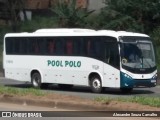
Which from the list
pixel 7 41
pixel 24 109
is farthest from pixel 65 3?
pixel 24 109

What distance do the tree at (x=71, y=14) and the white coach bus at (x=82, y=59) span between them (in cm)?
1498

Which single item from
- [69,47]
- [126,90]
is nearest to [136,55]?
[126,90]

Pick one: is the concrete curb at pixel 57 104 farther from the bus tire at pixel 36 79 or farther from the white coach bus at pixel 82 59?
the bus tire at pixel 36 79

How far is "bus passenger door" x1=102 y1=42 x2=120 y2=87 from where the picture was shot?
27.1m

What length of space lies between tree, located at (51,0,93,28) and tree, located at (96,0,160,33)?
2.02m

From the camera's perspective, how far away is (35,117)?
1630 centimetres

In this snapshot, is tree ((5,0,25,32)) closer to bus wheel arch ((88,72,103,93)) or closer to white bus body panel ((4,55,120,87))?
white bus body panel ((4,55,120,87))

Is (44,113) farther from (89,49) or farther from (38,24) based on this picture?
(38,24)

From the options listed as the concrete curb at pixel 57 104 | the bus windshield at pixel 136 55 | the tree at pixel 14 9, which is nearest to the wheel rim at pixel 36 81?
the bus windshield at pixel 136 55

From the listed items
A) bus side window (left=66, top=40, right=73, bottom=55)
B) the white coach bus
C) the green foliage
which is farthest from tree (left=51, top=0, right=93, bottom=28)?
bus side window (left=66, top=40, right=73, bottom=55)

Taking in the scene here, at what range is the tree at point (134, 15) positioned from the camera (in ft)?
143

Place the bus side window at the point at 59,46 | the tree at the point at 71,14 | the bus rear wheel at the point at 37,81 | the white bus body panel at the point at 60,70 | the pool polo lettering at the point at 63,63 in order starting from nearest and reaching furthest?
1. the white bus body panel at the point at 60,70
2. the pool polo lettering at the point at 63,63
3. the bus side window at the point at 59,46
4. the bus rear wheel at the point at 37,81
5. the tree at the point at 71,14

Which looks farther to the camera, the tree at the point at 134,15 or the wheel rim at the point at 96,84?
the tree at the point at 134,15

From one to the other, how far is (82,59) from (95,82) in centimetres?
130
